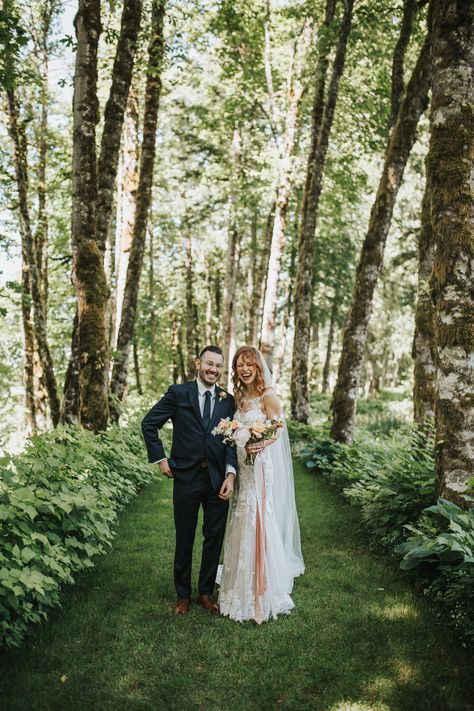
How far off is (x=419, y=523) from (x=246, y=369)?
7.68ft

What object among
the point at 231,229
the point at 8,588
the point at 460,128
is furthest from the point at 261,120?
the point at 8,588

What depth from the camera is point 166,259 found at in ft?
103

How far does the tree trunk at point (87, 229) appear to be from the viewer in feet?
25.8

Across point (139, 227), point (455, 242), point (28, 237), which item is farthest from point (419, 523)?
point (28, 237)

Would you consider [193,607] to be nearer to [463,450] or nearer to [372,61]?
[463,450]

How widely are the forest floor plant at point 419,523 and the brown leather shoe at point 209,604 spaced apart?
1.84 m

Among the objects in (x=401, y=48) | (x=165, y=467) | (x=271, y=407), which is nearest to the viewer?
(x=165, y=467)

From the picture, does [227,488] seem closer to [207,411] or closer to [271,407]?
[207,411]

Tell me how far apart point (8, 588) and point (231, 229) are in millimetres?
16957

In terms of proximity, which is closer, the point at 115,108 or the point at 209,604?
the point at 209,604

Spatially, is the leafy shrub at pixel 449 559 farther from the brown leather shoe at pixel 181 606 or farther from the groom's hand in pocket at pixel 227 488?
the brown leather shoe at pixel 181 606

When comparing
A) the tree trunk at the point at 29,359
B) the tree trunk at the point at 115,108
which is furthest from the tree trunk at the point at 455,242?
the tree trunk at the point at 29,359

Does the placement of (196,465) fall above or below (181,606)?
above

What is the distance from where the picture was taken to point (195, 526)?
5.00 meters
